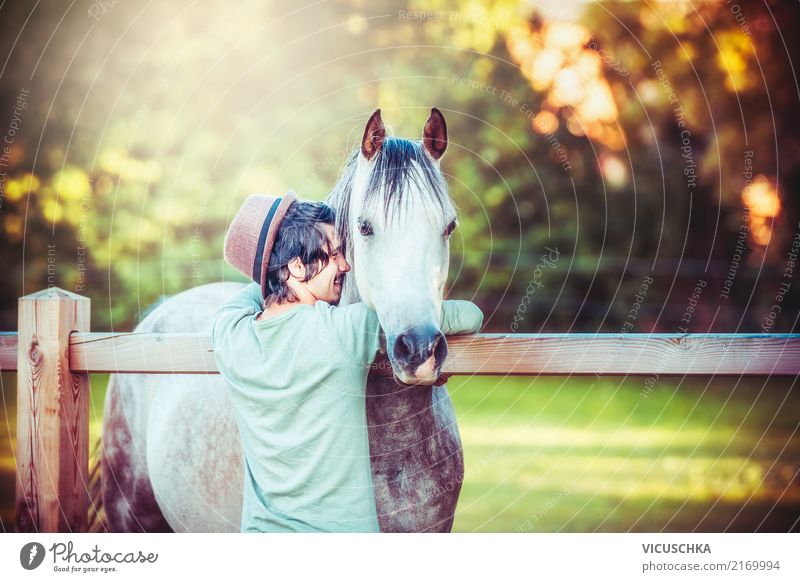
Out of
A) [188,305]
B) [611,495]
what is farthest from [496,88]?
[188,305]

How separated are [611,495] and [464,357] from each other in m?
4.34

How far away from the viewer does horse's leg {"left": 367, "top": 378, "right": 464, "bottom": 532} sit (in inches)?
88.6

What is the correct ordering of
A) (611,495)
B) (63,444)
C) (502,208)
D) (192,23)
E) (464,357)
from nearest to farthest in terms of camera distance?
1. (464,357)
2. (63,444)
3. (611,495)
4. (192,23)
5. (502,208)

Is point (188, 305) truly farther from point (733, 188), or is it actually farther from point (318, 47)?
point (733, 188)

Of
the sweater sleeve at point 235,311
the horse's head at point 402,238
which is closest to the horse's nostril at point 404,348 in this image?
the horse's head at point 402,238

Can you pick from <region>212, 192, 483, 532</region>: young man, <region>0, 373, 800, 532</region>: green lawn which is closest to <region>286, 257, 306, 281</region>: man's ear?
<region>212, 192, 483, 532</region>: young man

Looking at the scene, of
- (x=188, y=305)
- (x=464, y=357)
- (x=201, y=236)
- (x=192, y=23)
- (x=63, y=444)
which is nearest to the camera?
(x=464, y=357)

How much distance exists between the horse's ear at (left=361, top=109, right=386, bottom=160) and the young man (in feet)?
0.76

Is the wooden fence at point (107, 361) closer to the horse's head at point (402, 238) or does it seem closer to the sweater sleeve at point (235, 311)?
the sweater sleeve at point (235, 311)

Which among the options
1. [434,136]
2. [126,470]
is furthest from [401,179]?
[126,470]

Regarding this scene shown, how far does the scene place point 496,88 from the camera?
9.69 meters

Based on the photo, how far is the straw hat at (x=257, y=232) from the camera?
2.18m

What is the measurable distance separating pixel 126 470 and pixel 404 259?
7.78 ft
